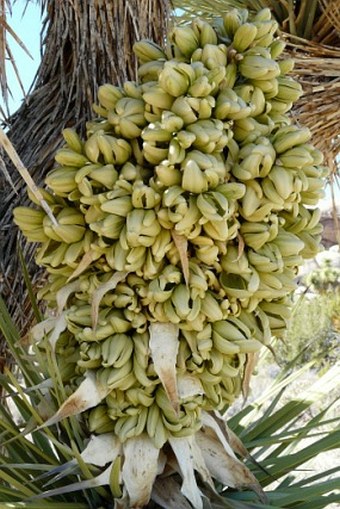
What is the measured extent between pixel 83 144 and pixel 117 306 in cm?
20

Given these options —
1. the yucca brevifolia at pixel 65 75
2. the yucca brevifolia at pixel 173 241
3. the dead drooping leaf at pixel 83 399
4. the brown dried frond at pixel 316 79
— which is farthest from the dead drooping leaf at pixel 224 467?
the brown dried frond at pixel 316 79

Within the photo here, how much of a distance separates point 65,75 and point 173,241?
46cm

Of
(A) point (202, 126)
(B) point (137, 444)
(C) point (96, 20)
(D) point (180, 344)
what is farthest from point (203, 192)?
(C) point (96, 20)

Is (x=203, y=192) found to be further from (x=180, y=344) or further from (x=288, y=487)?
(x=288, y=487)

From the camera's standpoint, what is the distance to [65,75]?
107cm

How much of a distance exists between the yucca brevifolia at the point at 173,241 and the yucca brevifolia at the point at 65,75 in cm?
20

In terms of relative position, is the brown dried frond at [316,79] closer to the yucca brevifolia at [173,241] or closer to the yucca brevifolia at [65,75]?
the yucca brevifolia at [65,75]

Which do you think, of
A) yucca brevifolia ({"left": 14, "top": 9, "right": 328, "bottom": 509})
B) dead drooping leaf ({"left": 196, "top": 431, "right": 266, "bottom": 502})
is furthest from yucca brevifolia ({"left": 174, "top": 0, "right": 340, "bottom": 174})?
dead drooping leaf ({"left": 196, "top": 431, "right": 266, "bottom": 502})

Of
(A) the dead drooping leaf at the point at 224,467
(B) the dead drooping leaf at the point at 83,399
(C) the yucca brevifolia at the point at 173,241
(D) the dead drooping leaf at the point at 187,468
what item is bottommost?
(A) the dead drooping leaf at the point at 224,467

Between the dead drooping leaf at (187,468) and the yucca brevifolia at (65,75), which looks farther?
the yucca brevifolia at (65,75)

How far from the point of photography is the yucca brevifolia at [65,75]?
99 centimetres

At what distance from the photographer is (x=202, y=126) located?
0.73 metres

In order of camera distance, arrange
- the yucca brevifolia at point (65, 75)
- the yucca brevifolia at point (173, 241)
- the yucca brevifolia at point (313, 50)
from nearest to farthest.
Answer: the yucca brevifolia at point (173, 241), the yucca brevifolia at point (65, 75), the yucca brevifolia at point (313, 50)

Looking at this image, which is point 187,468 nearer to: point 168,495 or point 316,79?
point 168,495
